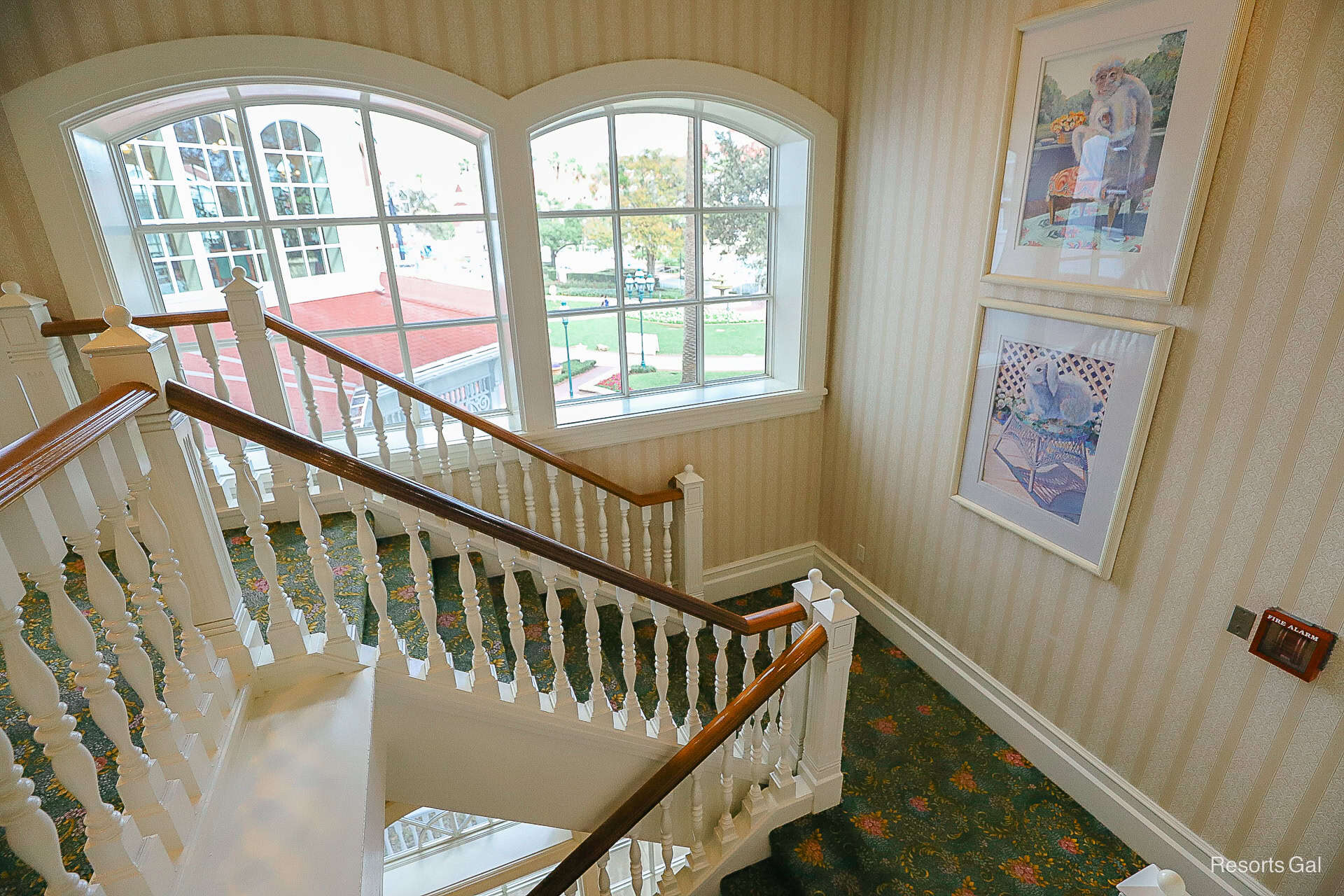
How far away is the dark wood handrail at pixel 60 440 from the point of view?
850 mm

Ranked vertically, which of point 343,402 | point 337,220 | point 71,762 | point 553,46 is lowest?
point 71,762

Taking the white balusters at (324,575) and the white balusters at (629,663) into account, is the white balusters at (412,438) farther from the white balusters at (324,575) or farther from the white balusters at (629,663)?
the white balusters at (629,663)

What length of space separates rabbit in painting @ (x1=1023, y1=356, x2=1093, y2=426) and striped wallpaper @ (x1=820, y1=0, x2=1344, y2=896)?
22 centimetres

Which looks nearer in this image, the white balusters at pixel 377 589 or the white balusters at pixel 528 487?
the white balusters at pixel 377 589

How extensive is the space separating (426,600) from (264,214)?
194 centimetres

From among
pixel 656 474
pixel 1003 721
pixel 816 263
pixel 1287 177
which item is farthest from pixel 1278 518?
pixel 656 474

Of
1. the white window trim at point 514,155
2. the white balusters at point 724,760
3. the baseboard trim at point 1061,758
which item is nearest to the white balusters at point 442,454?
the white window trim at point 514,155

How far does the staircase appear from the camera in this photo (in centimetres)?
106

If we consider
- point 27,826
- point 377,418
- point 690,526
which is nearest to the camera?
point 27,826

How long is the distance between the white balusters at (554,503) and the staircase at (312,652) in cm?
1

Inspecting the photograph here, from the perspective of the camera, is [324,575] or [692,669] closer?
[324,575]

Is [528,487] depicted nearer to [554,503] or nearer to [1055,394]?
[554,503]

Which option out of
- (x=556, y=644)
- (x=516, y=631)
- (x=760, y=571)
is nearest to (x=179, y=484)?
(x=516, y=631)

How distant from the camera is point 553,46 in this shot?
104 inches
